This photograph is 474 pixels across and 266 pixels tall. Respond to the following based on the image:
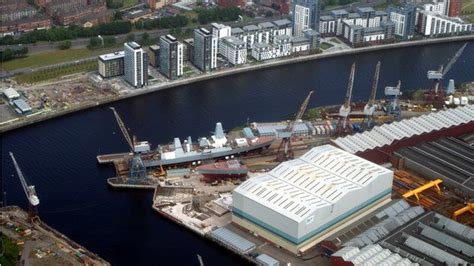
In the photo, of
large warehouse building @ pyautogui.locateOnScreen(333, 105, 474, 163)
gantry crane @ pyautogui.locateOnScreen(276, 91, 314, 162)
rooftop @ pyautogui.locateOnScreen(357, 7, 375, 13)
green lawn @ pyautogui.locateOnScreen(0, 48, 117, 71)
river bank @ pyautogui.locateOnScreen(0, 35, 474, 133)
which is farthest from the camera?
rooftop @ pyautogui.locateOnScreen(357, 7, 375, 13)

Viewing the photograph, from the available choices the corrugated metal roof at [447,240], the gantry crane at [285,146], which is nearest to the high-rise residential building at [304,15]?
the gantry crane at [285,146]

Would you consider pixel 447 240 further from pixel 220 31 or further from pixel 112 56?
pixel 220 31

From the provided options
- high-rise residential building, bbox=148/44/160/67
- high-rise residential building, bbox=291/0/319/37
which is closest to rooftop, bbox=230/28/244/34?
high-rise residential building, bbox=291/0/319/37

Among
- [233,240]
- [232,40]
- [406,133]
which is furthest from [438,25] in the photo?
[233,240]

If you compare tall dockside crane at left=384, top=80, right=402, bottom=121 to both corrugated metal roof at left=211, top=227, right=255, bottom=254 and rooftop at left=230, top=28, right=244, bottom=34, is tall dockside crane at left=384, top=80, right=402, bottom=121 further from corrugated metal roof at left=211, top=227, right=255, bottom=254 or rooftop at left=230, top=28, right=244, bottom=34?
corrugated metal roof at left=211, top=227, right=255, bottom=254

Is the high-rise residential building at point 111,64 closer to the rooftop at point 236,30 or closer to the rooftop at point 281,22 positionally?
the rooftop at point 236,30
